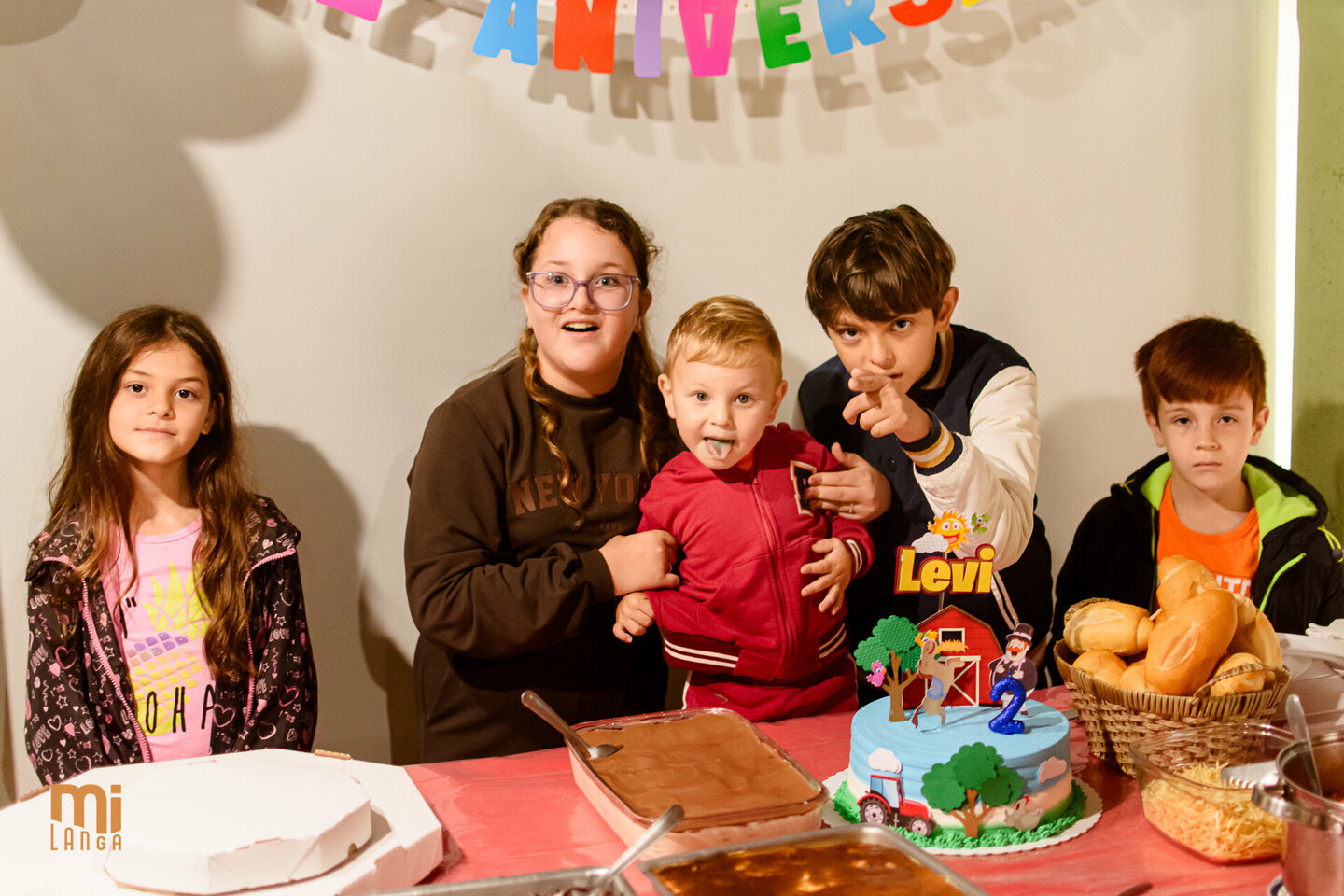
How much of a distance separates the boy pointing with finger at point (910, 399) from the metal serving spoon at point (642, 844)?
30.7 inches

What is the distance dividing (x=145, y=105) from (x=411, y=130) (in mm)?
520

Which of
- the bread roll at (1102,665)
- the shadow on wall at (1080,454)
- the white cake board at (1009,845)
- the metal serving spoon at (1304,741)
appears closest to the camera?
the metal serving spoon at (1304,741)

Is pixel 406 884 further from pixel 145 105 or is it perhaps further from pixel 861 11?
pixel 861 11

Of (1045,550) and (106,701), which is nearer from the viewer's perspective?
(106,701)

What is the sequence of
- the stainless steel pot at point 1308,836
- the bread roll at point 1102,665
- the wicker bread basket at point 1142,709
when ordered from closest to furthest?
the stainless steel pot at point 1308,836 < the wicker bread basket at point 1142,709 < the bread roll at point 1102,665

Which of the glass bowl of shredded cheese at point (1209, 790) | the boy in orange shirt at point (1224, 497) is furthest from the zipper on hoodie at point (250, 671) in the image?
the boy in orange shirt at point (1224, 497)

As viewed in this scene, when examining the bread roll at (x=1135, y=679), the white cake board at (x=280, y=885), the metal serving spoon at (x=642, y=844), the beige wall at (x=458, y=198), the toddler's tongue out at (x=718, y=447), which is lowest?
the white cake board at (x=280, y=885)

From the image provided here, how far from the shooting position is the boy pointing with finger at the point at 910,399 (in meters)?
1.92

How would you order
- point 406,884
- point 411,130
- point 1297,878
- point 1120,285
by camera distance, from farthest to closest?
point 1120,285
point 411,130
point 406,884
point 1297,878

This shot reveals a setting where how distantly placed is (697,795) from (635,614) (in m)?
0.56

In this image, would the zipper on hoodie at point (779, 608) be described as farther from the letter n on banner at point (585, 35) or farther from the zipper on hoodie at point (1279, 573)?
the letter n on banner at point (585, 35)

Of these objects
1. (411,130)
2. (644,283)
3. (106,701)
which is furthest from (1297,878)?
(411,130)

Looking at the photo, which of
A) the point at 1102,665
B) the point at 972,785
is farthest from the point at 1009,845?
the point at 1102,665

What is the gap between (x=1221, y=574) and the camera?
212cm
